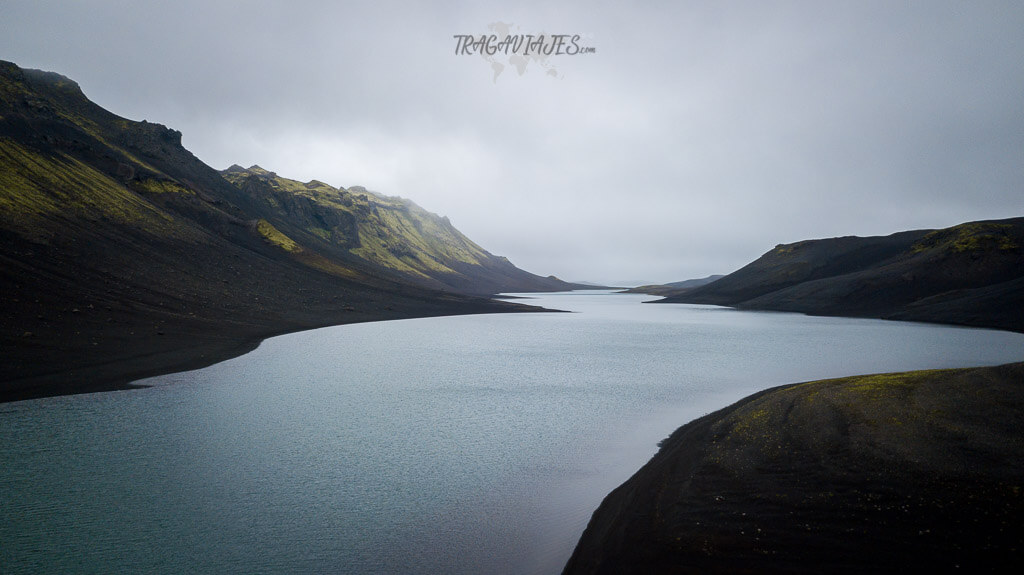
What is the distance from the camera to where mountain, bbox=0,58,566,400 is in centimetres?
3219

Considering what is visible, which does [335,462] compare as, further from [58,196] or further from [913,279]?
[913,279]

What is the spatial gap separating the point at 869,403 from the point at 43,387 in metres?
40.7

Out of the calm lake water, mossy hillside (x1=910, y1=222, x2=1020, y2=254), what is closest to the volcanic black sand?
the calm lake water

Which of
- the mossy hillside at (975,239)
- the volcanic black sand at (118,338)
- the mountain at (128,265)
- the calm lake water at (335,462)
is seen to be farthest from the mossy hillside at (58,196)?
the mossy hillside at (975,239)

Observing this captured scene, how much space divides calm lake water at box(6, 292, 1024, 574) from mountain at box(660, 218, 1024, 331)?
6558 cm

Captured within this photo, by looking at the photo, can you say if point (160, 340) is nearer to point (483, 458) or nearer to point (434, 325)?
point (483, 458)

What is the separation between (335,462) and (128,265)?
52081mm

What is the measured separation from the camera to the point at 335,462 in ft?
56.8

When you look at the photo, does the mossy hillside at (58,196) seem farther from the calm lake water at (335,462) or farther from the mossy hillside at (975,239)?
the mossy hillside at (975,239)

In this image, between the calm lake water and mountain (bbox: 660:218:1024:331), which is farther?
mountain (bbox: 660:218:1024:331)

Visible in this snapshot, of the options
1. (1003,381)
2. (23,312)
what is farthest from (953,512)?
(23,312)

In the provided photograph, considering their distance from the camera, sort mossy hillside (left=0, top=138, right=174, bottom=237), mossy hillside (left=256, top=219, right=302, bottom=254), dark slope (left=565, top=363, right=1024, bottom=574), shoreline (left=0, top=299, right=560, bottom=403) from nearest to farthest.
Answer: dark slope (left=565, top=363, right=1024, bottom=574) → shoreline (left=0, top=299, right=560, bottom=403) → mossy hillside (left=0, top=138, right=174, bottom=237) → mossy hillside (left=256, top=219, right=302, bottom=254)

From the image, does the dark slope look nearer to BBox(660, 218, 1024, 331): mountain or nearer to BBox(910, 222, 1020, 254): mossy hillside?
BBox(660, 218, 1024, 331): mountain

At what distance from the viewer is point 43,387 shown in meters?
24.6
